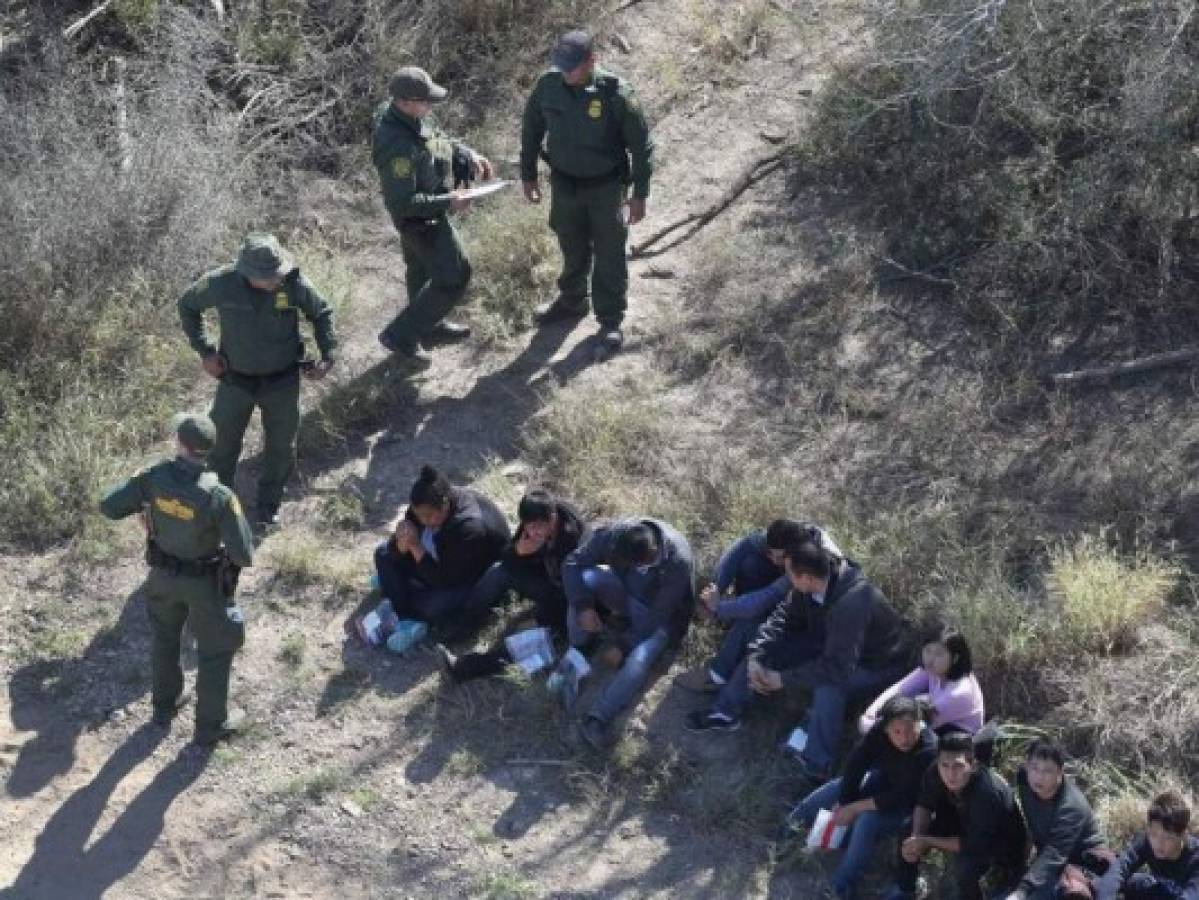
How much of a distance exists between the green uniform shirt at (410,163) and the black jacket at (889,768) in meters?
3.81

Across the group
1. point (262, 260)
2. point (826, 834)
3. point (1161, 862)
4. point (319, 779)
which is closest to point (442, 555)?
point (319, 779)

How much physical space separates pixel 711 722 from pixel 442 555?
4.84 ft

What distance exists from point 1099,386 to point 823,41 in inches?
143

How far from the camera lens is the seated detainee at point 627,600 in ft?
25.8

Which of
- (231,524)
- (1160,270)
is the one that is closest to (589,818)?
(231,524)

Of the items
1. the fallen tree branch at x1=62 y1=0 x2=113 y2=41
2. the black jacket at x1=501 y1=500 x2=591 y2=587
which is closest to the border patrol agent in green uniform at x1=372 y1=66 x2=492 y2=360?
the black jacket at x1=501 y1=500 x2=591 y2=587

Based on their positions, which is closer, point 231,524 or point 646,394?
point 231,524

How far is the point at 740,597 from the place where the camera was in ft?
26.2

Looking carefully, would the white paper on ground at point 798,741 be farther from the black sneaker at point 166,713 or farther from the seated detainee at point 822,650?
the black sneaker at point 166,713

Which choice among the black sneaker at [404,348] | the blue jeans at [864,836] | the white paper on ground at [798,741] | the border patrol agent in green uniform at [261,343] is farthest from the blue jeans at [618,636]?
the black sneaker at [404,348]

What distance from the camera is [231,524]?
7422 mm

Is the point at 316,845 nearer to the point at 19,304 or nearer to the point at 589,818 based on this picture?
the point at 589,818

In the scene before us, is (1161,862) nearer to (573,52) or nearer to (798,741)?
(798,741)

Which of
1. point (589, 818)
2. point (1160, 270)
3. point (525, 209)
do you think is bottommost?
point (589, 818)
